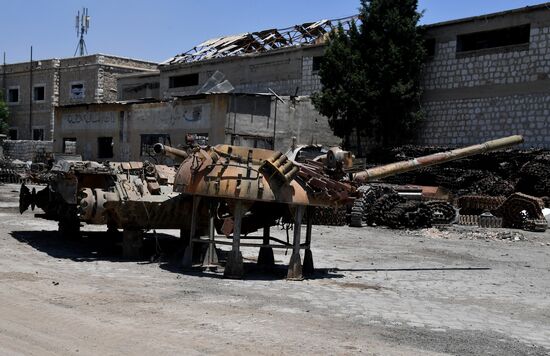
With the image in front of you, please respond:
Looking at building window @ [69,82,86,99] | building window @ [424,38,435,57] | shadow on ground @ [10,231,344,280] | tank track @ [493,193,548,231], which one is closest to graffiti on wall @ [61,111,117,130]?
building window @ [69,82,86,99]

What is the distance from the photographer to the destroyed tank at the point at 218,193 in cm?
1008

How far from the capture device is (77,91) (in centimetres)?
4828

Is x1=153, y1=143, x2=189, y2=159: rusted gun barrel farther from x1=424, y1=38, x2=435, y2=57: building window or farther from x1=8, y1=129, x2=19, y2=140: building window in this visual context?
x1=8, y1=129, x2=19, y2=140: building window

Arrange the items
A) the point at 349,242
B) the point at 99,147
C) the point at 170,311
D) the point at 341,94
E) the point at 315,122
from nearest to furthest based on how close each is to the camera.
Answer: the point at 170,311, the point at 349,242, the point at 341,94, the point at 315,122, the point at 99,147

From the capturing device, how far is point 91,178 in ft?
41.7

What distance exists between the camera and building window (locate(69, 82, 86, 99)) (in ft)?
157

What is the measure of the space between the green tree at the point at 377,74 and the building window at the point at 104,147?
12.9 metres

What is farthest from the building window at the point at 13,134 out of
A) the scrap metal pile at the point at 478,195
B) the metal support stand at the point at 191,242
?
the metal support stand at the point at 191,242

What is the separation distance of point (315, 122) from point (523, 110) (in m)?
10.0

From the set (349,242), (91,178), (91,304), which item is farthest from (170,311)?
(349,242)

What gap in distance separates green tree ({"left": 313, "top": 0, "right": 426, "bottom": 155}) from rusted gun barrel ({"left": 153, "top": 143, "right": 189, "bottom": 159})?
689 inches

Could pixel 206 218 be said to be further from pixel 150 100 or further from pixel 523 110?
pixel 150 100

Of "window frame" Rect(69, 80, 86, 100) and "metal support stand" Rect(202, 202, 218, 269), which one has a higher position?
"window frame" Rect(69, 80, 86, 100)

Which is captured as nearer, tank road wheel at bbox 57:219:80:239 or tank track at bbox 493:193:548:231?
tank road wheel at bbox 57:219:80:239
